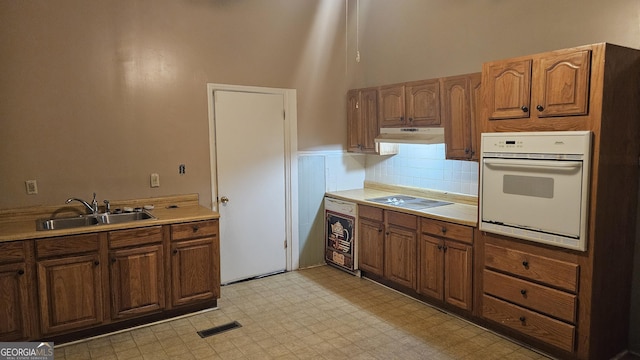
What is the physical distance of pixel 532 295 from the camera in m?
2.94

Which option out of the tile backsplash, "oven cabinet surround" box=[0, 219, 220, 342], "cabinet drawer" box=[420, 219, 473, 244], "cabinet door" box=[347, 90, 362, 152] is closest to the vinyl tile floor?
"oven cabinet surround" box=[0, 219, 220, 342]

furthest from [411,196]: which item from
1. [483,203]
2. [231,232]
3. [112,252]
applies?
[112,252]

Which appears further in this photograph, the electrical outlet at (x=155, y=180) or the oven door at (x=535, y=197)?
the electrical outlet at (x=155, y=180)

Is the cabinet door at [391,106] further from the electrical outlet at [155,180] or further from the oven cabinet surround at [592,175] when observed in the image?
the electrical outlet at [155,180]

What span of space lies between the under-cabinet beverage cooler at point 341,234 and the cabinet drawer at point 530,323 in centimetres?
163

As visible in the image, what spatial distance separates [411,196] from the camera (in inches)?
183

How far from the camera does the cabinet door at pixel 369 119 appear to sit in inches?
184

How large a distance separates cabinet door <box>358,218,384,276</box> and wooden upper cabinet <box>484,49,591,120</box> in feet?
5.50

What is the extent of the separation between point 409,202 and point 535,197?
1.53 meters

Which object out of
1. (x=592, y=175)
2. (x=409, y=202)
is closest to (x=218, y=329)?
(x=409, y=202)

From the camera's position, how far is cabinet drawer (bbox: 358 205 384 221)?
4.23 meters

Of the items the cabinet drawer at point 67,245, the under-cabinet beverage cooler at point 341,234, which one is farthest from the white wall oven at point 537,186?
the cabinet drawer at point 67,245

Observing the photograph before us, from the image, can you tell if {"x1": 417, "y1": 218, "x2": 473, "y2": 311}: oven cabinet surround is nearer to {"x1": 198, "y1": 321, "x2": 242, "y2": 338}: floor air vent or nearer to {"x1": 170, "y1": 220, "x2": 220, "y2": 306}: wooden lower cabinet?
{"x1": 198, "y1": 321, "x2": 242, "y2": 338}: floor air vent

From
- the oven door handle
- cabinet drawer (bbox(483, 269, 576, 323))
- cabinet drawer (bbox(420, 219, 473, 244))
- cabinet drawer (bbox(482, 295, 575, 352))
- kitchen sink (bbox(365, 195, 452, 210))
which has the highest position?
the oven door handle
